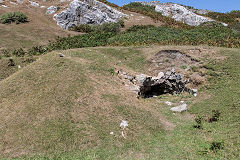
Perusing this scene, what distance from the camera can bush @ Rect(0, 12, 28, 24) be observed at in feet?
114

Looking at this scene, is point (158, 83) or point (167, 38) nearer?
point (158, 83)

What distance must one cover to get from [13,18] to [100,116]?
32.8m

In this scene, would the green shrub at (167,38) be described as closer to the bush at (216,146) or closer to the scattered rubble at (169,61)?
the scattered rubble at (169,61)

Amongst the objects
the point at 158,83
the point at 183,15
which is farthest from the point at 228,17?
the point at 158,83

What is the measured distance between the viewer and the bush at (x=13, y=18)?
3466 centimetres

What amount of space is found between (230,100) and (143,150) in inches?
326

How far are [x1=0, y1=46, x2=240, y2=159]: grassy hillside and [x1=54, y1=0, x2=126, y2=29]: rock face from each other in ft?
79.9

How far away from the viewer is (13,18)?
3512cm

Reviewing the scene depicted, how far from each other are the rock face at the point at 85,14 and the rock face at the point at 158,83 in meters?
26.7

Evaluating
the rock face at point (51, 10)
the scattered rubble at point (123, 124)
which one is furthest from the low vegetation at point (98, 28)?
the scattered rubble at point (123, 124)

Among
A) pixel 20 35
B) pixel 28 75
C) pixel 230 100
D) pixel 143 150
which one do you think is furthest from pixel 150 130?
pixel 20 35

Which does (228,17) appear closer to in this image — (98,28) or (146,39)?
(146,39)

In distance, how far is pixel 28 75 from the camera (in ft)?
51.0

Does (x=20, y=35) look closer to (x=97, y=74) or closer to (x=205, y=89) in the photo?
(x=97, y=74)
